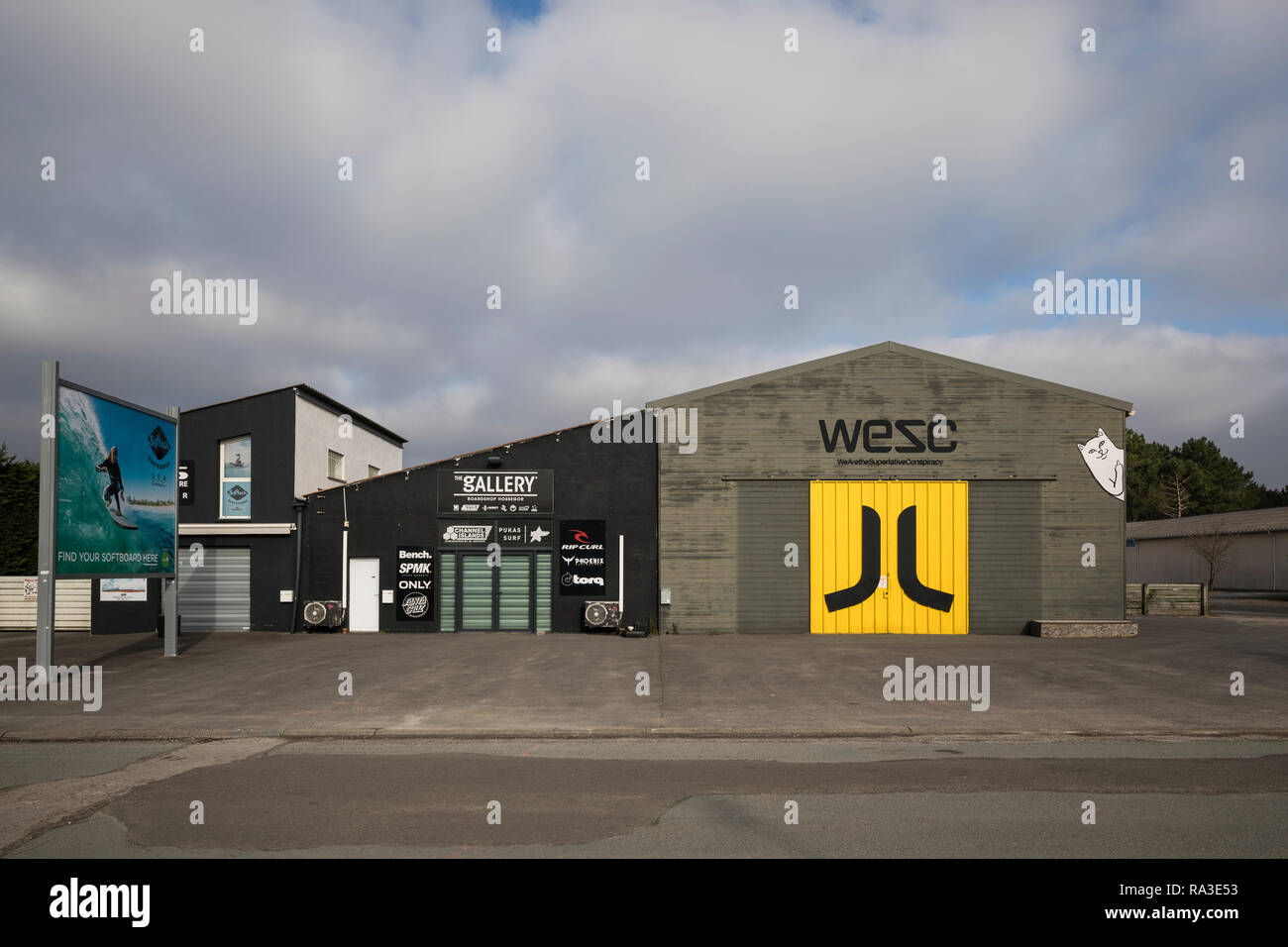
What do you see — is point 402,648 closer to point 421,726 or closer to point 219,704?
point 219,704

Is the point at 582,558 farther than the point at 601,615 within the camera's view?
Yes

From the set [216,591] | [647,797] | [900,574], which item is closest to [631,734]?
[647,797]

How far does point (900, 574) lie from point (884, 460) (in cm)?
299

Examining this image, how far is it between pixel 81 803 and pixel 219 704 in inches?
182

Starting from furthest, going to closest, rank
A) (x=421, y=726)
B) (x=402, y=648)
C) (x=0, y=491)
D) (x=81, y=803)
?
(x=0, y=491), (x=402, y=648), (x=421, y=726), (x=81, y=803)

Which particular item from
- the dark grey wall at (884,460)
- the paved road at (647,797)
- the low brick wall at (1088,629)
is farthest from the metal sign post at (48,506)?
the low brick wall at (1088,629)

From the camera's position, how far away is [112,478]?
14.5 meters

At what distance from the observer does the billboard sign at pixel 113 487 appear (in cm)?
1331

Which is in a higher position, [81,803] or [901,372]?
[901,372]

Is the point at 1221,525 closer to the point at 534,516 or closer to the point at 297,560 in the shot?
the point at 534,516

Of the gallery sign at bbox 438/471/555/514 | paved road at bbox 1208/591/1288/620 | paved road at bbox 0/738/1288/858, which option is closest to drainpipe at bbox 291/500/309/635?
the gallery sign at bbox 438/471/555/514

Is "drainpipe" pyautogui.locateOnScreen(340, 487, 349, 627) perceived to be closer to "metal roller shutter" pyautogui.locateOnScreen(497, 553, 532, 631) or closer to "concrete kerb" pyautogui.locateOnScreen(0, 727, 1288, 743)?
"metal roller shutter" pyautogui.locateOnScreen(497, 553, 532, 631)

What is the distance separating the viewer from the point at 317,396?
2314 centimetres
